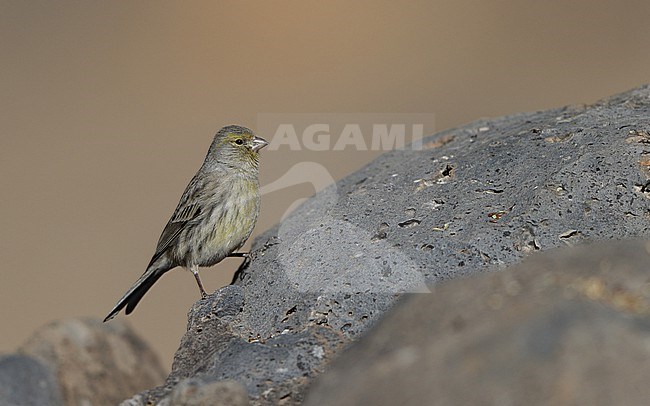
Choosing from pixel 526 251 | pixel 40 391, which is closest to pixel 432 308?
pixel 526 251

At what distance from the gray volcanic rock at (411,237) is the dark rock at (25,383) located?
2.26ft

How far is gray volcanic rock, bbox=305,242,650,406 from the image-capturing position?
6.64ft

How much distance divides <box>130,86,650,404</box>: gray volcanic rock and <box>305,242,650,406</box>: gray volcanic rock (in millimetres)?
908

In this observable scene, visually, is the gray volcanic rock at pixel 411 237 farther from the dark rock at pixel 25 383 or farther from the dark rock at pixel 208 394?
the dark rock at pixel 25 383

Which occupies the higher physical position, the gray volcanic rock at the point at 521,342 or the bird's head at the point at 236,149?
the gray volcanic rock at the point at 521,342

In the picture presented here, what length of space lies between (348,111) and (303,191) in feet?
24.4

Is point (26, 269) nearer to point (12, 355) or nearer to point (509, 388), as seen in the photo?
point (12, 355)

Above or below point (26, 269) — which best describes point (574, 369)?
above

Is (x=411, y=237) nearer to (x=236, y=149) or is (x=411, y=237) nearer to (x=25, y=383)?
(x=25, y=383)

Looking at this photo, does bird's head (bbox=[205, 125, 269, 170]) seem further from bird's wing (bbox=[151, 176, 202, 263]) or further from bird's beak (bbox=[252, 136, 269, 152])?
bird's wing (bbox=[151, 176, 202, 263])

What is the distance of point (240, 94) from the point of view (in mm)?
14594

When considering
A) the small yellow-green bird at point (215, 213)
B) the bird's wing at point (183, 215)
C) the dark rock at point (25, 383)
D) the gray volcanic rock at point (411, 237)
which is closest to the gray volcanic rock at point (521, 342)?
the gray volcanic rock at point (411, 237)

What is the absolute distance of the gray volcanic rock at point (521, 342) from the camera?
6.64 feet

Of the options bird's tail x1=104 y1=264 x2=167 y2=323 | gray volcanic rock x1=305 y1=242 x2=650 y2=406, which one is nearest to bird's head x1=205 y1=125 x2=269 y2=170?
bird's tail x1=104 y1=264 x2=167 y2=323
